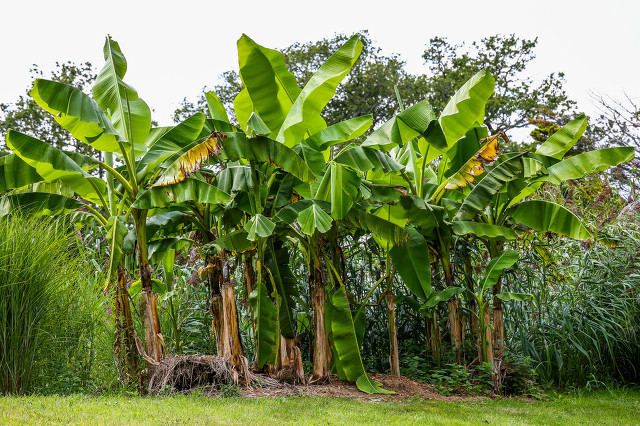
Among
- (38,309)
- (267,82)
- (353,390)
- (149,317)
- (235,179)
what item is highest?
(267,82)

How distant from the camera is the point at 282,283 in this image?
6.87 metres

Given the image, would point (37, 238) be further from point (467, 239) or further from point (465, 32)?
point (465, 32)

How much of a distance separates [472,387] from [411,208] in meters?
2.29

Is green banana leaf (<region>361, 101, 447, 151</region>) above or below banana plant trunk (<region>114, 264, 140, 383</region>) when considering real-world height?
above

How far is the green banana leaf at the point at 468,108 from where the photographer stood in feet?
21.2

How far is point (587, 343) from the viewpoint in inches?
285

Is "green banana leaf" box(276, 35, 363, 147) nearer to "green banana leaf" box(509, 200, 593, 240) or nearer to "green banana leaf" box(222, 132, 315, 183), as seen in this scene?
"green banana leaf" box(222, 132, 315, 183)

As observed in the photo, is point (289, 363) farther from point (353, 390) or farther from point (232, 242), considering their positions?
point (232, 242)

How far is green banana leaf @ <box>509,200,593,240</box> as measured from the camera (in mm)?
6840

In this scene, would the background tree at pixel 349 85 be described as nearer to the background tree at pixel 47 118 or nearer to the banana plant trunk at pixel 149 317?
the background tree at pixel 47 118

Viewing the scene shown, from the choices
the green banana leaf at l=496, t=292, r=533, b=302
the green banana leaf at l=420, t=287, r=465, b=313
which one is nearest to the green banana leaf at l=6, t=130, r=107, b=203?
the green banana leaf at l=420, t=287, r=465, b=313

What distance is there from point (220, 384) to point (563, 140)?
17.1ft

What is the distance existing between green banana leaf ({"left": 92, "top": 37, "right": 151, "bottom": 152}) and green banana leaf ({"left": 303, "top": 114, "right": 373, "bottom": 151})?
195 centimetres

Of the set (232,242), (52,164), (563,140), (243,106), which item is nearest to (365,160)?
(232,242)
